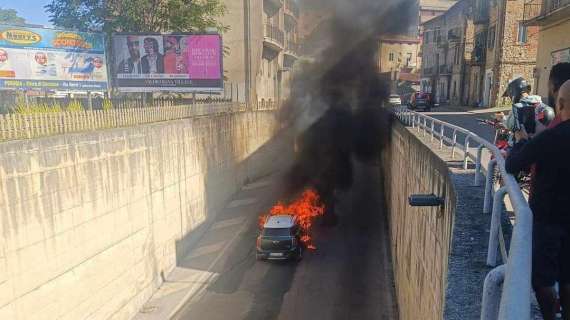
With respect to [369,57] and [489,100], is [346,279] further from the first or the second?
[489,100]

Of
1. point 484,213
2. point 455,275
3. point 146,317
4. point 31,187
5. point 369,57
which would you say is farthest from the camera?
point 369,57

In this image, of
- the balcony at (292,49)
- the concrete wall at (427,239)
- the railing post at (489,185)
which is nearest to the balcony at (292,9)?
the balcony at (292,49)

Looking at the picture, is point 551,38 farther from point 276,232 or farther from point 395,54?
point 395,54

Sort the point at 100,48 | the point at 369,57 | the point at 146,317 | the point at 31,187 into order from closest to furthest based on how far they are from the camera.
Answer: the point at 31,187, the point at 146,317, the point at 100,48, the point at 369,57

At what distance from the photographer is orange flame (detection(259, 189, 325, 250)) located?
1744 centimetres

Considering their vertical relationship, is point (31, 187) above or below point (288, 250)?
above

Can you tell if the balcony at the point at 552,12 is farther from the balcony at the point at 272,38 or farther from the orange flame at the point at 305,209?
the balcony at the point at 272,38

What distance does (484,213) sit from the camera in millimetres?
4523

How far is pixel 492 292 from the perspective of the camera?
1.65 metres

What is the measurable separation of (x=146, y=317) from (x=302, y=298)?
→ 4.71 metres

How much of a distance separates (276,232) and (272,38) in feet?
66.8

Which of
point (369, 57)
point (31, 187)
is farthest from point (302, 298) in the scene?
point (369, 57)

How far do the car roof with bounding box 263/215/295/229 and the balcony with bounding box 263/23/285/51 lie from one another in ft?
56.9

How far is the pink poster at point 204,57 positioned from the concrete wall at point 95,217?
353 centimetres
